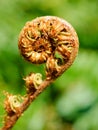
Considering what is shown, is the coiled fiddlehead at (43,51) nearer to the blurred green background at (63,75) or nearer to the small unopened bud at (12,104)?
the small unopened bud at (12,104)

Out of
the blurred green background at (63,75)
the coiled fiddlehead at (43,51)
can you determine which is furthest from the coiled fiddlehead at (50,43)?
the blurred green background at (63,75)

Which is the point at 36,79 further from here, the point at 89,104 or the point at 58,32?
the point at 89,104

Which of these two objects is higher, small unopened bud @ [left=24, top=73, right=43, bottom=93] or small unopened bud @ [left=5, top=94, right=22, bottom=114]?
small unopened bud @ [left=24, top=73, right=43, bottom=93]

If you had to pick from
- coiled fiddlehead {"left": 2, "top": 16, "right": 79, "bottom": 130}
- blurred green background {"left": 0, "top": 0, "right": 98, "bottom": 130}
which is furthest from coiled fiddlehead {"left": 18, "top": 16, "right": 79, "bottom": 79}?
blurred green background {"left": 0, "top": 0, "right": 98, "bottom": 130}

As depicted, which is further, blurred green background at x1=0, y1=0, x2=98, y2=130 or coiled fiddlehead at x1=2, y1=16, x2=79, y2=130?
blurred green background at x1=0, y1=0, x2=98, y2=130

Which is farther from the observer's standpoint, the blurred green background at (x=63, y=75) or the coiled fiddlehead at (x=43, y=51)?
the blurred green background at (x=63, y=75)

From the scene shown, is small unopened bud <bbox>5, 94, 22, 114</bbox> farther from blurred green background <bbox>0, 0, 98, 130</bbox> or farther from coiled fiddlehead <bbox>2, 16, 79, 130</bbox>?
blurred green background <bbox>0, 0, 98, 130</bbox>

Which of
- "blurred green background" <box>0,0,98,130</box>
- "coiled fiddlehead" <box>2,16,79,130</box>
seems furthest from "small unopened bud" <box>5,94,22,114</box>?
"blurred green background" <box>0,0,98,130</box>

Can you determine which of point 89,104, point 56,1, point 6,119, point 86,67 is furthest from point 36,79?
point 56,1
